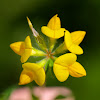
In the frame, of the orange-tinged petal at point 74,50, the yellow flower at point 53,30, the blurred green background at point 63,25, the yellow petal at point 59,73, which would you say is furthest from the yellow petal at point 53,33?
the blurred green background at point 63,25

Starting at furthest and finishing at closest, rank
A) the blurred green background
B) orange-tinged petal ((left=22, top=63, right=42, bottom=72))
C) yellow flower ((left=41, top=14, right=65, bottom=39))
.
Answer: the blurred green background → yellow flower ((left=41, top=14, right=65, bottom=39)) → orange-tinged petal ((left=22, top=63, right=42, bottom=72))

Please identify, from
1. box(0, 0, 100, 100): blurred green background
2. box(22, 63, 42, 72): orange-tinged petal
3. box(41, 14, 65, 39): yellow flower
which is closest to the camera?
box(22, 63, 42, 72): orange-tinged petal

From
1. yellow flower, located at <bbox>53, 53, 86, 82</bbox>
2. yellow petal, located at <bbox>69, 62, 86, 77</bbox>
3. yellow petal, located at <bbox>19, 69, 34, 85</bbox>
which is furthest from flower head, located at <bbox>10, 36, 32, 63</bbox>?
yellow petal, located at <bbox>69, 62, 86, 77</bbox>

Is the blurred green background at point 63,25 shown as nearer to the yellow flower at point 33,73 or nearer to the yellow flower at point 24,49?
the yellow flower at point 24,49

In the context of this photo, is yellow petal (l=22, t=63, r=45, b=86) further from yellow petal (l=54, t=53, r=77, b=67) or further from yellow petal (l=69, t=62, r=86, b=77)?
yellow petal (l=69, t=62, r=86, b=77)

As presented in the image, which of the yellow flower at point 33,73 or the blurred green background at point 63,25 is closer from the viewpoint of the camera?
the yellow flower at point 33,73

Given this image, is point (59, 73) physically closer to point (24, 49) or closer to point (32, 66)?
point (32, 66)

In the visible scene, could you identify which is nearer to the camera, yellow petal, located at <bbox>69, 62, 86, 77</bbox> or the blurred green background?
yellow petal, located at <bbox>69, 62, 86, 77</bbox>
